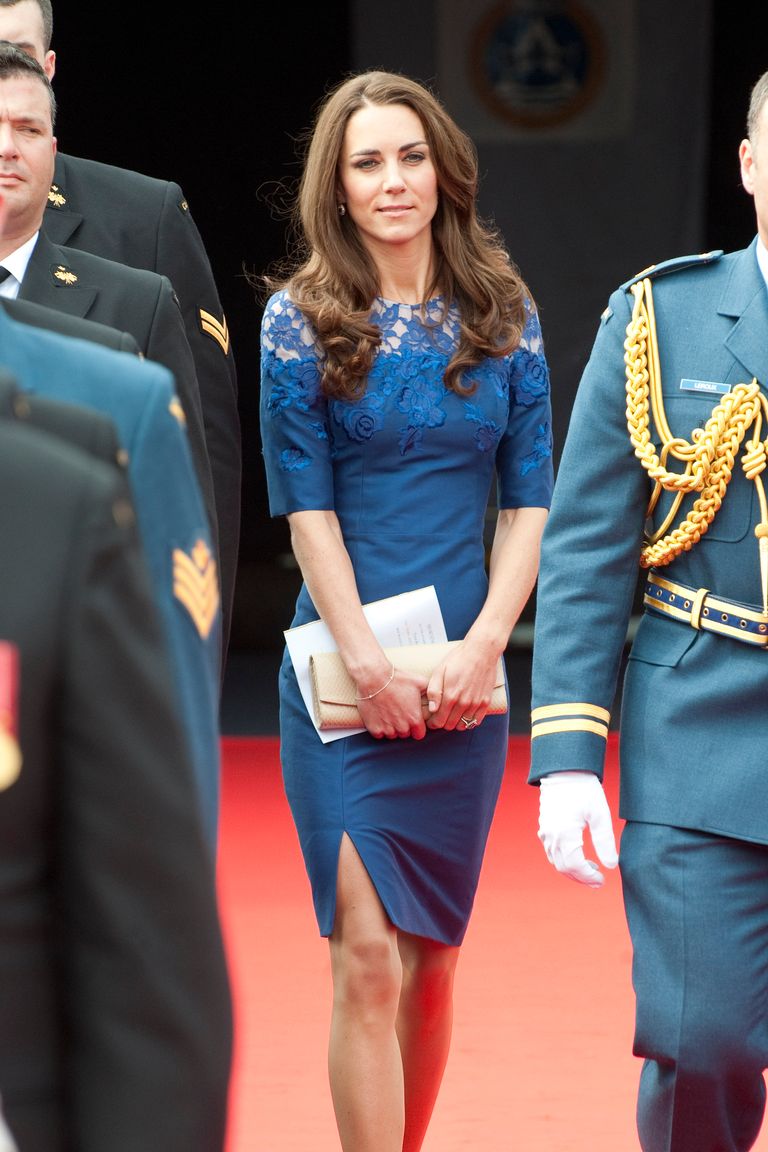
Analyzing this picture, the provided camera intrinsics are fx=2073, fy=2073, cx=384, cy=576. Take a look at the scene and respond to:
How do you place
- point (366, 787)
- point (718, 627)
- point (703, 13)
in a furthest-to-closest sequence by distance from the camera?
point (703, 13) → point (366, 787) → point (718, 627)

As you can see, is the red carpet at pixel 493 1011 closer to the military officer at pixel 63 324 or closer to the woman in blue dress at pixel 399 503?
the woman in blue dress at pixel 399 503

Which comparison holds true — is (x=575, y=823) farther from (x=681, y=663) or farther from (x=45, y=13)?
(x=45, y=13)

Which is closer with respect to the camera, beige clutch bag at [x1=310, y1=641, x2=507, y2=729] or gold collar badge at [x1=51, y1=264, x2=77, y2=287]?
gold collar badge at [x1=51, y1=264, x2=77, y2=287]

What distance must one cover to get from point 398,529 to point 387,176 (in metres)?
0.51

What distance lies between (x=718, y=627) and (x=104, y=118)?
6.27m

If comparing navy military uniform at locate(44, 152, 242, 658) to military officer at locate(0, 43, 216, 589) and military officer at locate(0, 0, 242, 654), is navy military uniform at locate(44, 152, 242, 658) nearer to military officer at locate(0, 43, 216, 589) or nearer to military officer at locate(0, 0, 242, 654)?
military officer at locate(0, 0, 242, 654)

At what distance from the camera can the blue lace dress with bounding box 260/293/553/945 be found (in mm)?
2885

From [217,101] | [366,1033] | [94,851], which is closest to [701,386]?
[366,1033]

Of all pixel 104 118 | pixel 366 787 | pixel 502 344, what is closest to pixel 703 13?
pixel 104 118

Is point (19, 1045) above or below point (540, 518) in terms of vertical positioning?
above

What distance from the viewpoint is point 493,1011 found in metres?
3.78

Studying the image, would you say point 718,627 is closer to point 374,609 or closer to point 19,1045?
point 374,609

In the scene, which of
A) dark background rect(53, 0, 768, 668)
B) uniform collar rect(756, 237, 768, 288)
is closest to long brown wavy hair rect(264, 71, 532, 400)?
uniform collar rect(756, 237, 768, 288)

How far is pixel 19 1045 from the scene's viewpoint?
1.12m
